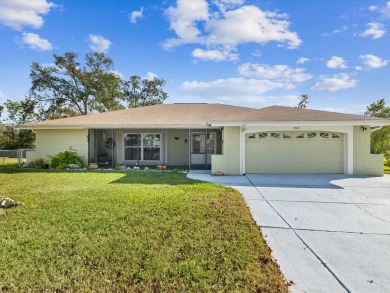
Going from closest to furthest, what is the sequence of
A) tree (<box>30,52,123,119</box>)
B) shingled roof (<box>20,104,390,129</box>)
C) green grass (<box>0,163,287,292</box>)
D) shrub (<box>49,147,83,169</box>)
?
green grass (<box>0,163,287,292</box>) < shingled roof (<box>20,104,390,129</box>) < shrub (<box>49,147,83,169</box>) < tree (<box>30,52,123,119</box>)

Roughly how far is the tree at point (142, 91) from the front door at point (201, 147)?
24.9 metres

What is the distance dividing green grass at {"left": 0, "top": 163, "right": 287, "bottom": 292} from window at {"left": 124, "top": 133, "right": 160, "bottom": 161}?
29.8 feet

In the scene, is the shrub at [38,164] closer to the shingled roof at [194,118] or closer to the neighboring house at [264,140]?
the neighboring house at [264,140]

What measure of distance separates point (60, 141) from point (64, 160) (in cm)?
157

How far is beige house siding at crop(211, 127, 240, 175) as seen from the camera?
12.1 m

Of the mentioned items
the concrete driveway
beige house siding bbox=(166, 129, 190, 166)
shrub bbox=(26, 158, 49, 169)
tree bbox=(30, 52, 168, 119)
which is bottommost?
the concrete driveway

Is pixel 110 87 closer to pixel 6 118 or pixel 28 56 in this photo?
pixel 28 56

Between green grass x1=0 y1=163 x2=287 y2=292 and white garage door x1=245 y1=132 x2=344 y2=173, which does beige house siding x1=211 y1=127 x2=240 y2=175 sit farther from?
green grass x1=0 y1=163 x2=287 y2=292

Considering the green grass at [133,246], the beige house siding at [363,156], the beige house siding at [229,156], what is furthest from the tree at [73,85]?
the beige house siding at [363,156]

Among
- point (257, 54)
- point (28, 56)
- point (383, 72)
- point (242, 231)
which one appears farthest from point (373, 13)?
point (28, 56)

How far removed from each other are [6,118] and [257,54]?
107 ft

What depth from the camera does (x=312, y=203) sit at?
6680mm

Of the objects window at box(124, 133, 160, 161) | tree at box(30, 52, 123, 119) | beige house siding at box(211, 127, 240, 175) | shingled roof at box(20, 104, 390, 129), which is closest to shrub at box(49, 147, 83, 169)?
shingled roof at box(20, 104, 390, 129)

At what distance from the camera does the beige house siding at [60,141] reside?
578 inches
